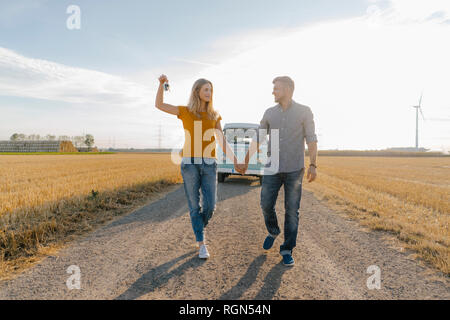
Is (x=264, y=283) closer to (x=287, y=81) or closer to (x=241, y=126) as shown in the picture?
(x=287, y=81)

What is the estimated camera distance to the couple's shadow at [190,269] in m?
2.37

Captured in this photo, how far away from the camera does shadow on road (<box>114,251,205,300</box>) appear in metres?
2.38

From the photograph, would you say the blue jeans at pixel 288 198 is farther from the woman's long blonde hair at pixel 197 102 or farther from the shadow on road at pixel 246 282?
the woman's long blonde hair at pixel 197 102

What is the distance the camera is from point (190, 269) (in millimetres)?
2916

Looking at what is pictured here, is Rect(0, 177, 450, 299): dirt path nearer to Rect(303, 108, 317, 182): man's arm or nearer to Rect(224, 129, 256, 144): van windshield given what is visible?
Rect(303, 108, 317, 182): man's arm

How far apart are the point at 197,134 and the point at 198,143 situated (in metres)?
0.11

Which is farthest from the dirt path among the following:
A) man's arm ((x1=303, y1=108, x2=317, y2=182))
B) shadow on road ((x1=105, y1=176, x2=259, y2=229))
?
man's arm ((x1=303, y1=108, x2=317, y2=182))

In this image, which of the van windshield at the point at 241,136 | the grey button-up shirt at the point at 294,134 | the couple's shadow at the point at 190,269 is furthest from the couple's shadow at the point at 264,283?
the van windshield at the point at 241,136

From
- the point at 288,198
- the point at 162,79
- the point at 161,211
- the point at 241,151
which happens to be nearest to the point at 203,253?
the point at 288,198

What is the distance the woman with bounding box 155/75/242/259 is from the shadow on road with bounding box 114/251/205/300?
0.21 metres
